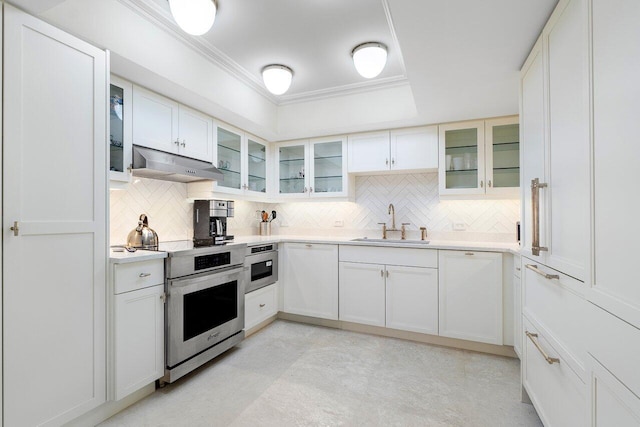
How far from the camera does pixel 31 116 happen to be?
1502 millimetres

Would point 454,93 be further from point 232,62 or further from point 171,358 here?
point 171,358

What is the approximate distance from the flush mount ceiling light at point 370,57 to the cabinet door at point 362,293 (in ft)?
5.85

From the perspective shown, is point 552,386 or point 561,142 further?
point 552,386

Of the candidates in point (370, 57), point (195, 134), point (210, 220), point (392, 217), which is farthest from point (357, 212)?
point (195, 134)

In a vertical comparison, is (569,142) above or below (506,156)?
below

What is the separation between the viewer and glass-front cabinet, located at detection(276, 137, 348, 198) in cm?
366

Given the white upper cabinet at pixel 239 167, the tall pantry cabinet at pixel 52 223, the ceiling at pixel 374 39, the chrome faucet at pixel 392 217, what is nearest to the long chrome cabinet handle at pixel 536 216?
the ceiling at pixel 374 39

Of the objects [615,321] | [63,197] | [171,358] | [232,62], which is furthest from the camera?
[232,62]

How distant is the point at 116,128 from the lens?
2.14 metres

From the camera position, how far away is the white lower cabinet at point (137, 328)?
1.83 m

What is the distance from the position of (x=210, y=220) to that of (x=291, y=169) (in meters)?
1.32

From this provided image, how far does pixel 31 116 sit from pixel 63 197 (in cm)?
41

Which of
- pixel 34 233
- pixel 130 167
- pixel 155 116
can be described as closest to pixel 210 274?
pixel 130 167

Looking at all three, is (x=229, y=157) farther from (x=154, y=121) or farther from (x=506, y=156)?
(x=506, y=156)
